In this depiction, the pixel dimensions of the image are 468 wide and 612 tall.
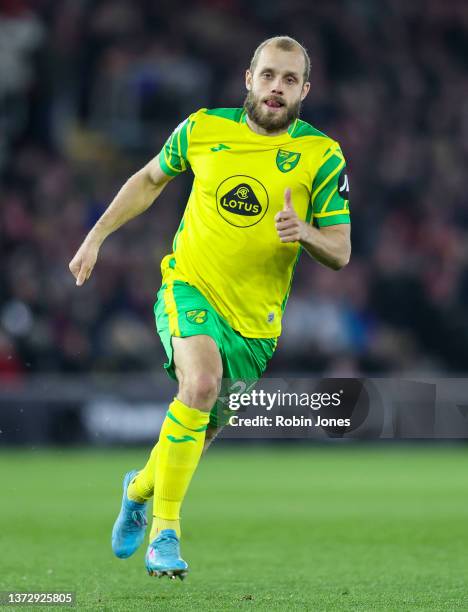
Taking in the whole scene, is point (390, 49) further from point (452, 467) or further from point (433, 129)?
point (452, 467)

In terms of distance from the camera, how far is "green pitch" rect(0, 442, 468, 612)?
5660 millimetres

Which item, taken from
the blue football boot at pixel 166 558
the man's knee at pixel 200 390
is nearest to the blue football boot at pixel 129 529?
the blue football boot at pixel 166 558

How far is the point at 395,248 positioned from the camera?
1683 centimetres

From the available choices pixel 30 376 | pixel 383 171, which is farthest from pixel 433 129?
pixel 30 376

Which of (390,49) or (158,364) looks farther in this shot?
(390,49)

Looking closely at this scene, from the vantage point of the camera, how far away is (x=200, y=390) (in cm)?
545

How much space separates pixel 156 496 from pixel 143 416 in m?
8.56

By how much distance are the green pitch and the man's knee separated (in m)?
0.81

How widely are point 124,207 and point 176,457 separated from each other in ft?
4.14

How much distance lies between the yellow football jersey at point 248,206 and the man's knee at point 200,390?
1.70ft

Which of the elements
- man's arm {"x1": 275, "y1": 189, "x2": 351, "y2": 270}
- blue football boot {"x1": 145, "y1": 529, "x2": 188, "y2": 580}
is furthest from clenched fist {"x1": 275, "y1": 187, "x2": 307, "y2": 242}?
blue football boot {"x1": 145, "y1": 529, "x2": 188, "y2": 580}

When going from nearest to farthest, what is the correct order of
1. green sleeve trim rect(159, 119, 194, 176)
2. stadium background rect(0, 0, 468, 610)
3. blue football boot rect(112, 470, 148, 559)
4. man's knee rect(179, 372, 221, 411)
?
man's knee rect(179, 372, 221, 411) → green sleeve trim rect(159, 119, 194, 176) → blue football boot rect(112, 470, 148, 559) → stadium background rect(0, 0, 468, 610)

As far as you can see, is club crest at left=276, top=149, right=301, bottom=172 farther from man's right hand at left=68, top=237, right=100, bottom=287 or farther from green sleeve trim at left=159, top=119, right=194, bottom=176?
man's right hand at left=68, top=237, right=100, bottom=287

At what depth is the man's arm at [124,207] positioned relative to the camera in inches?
232
